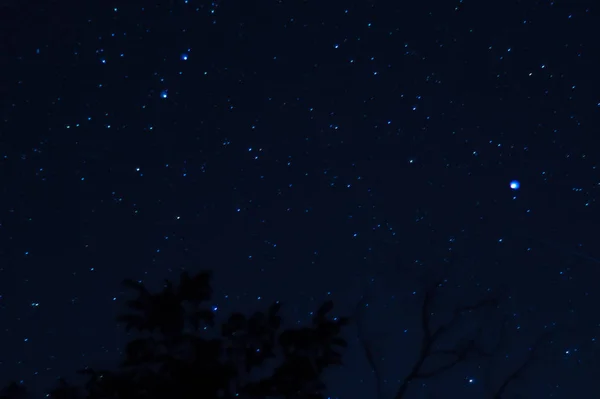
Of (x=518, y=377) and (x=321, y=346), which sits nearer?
(x=321, y=346)

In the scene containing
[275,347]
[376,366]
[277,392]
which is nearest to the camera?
[277,392]

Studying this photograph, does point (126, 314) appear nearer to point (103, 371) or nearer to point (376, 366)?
point (103, 371)

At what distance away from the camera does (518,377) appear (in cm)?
649

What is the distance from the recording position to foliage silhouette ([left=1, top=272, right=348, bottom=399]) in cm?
220

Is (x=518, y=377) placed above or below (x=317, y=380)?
above

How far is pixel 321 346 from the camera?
258 centimetres

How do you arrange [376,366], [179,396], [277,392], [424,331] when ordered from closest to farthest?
[179,396] → [277,392] → [424,331] → [376,366]

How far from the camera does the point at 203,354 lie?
2271 millimetres

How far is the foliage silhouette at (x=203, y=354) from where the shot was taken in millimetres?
2201

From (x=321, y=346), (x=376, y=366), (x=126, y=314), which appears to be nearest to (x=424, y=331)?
(x=376, y=366)

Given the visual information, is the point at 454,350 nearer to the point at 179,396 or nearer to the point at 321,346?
the point at 321,346

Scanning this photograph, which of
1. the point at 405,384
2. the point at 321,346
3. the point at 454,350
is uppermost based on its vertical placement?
the point at 454,350

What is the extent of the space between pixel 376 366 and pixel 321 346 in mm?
4686

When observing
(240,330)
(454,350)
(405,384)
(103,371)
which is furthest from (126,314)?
(454,350)
